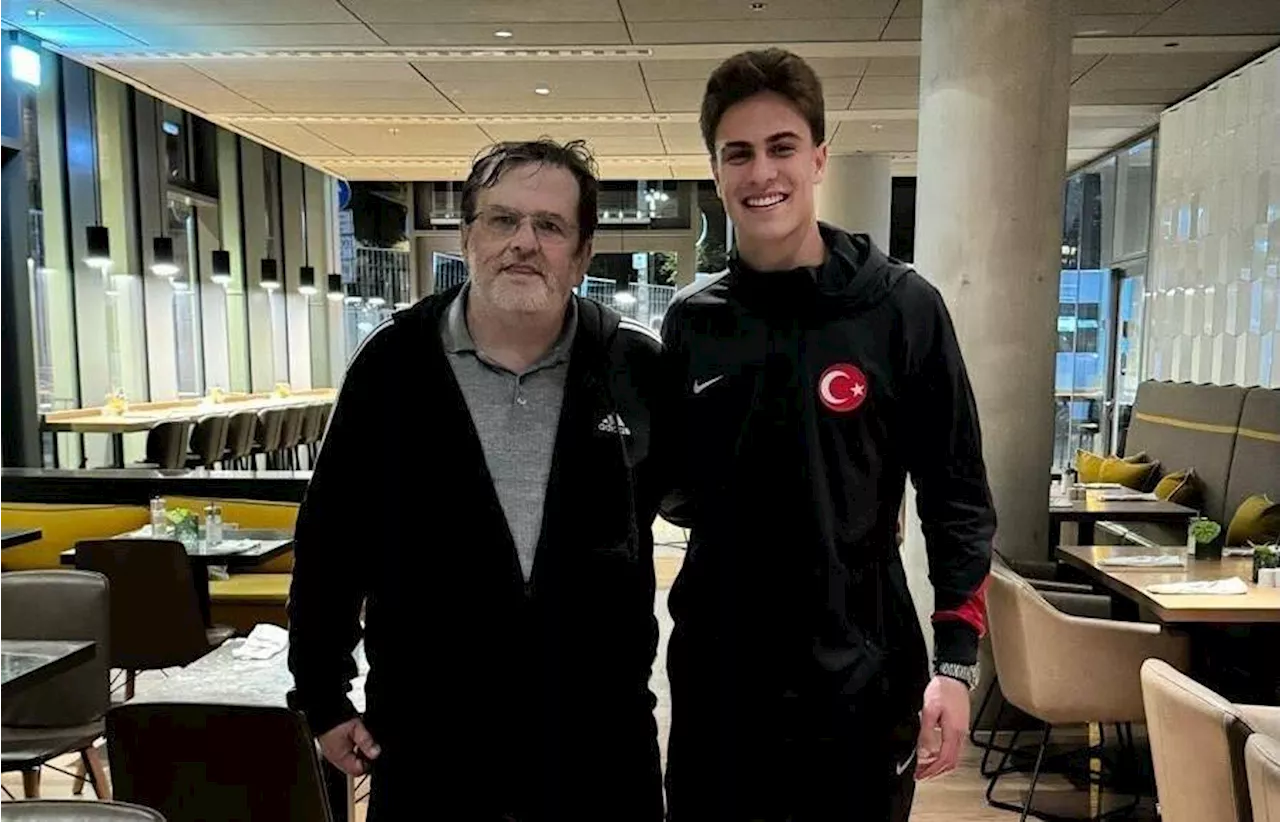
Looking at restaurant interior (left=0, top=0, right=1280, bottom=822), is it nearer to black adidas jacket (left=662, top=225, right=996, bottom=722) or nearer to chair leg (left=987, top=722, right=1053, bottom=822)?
chair leg (left=987, top=722, right=1053, bottom=822)

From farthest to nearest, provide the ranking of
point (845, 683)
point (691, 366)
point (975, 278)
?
point (975, 278), point (691, 366), point (845, 683)

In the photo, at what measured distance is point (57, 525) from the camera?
5512mm

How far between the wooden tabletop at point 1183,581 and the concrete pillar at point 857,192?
260 inches

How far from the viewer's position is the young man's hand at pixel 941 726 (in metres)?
1.55

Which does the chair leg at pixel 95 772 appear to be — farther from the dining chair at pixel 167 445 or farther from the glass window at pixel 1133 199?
the glass window at pixel 1133 199

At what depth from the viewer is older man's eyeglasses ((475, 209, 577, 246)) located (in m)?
1.59

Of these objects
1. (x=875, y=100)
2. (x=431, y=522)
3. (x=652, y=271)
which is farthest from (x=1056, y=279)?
(x=652, y=271)

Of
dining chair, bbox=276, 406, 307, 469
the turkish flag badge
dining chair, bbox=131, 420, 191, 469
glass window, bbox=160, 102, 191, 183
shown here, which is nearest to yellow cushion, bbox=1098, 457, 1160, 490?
the turkish flag badge

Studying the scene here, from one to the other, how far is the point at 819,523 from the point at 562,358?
48 cm

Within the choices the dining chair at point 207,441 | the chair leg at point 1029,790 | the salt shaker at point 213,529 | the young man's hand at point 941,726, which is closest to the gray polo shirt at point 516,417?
the young man's hand at point 941,726

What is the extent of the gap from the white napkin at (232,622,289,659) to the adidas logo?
A: 151cm

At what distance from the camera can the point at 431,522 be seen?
61.4 inches

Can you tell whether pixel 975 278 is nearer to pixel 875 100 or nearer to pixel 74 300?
pixel 875 100

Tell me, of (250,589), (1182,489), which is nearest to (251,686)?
(250,589)
